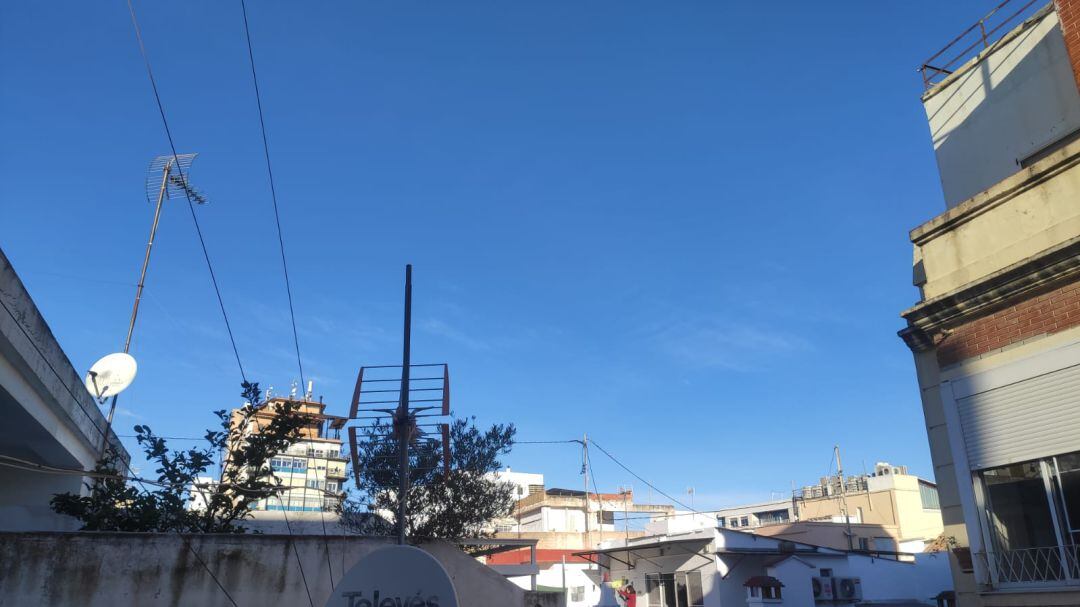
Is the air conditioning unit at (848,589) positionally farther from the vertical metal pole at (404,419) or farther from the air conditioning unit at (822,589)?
the vertical metal pole at (404,419)

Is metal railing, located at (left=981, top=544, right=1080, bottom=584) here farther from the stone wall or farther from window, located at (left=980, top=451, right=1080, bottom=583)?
the stone wall

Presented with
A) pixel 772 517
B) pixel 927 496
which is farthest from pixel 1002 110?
pixel 772 517

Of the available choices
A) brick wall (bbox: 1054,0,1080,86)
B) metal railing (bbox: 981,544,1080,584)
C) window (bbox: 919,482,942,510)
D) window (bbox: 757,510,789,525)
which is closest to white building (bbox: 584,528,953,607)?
metal railing (bbox: 981,544,1080,584)

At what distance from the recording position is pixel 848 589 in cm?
2650

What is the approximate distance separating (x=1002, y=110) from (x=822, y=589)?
1896cm

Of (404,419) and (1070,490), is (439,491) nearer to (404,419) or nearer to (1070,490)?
(404,419)

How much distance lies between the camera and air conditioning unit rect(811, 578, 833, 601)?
25656 millimetres

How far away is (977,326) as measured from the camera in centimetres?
1112

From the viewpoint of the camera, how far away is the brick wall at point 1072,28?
35.4 ft

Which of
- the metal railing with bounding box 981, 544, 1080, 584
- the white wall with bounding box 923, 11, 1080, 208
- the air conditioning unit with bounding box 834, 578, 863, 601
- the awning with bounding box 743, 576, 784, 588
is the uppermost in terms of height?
the white wall with bounding box 923, 11, 1080, 208

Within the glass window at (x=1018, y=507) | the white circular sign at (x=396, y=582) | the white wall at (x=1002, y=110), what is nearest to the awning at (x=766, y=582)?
the glass window at (x=1018, y=507)

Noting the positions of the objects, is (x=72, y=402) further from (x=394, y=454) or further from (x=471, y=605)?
(x=471, y=605)

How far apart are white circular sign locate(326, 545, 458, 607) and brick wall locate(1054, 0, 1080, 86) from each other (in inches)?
453

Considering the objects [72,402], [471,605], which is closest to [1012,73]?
[471,605]
